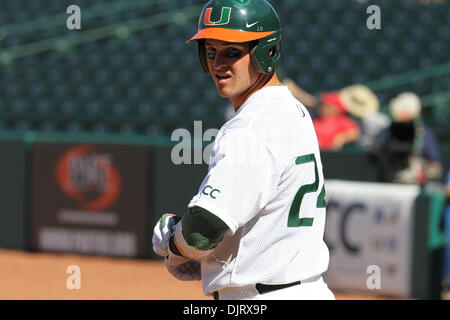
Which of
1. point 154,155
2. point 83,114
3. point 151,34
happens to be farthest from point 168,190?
point 151,34

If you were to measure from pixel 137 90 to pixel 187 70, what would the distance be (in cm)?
100

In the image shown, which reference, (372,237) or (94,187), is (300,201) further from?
(94,187)

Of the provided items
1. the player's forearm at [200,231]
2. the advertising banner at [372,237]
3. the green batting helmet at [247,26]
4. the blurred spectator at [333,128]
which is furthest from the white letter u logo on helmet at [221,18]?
the blurred spectator at [333,128]

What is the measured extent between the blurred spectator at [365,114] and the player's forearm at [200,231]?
6736 mm

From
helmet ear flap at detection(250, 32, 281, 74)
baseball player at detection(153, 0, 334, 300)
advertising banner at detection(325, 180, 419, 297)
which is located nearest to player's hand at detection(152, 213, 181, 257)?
Result: baseball player at detection(153, 0, 334, 300)

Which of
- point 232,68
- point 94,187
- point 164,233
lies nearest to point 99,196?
point 94,187

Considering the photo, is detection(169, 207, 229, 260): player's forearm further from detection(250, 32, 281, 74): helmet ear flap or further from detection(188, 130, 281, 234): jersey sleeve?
detection(250, 32, 281, 74): helmet ear flap

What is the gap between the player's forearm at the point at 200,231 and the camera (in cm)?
267

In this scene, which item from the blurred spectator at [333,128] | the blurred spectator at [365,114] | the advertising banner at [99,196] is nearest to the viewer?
the blurred spectator at [365,114]

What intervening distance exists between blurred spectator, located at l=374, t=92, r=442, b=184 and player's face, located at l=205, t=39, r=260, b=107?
246 inches

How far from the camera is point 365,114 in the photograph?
32.8ft

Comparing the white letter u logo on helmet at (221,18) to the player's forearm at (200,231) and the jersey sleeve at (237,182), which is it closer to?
the jersey sleeve at (237,182)

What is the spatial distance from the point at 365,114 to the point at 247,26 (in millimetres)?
7284

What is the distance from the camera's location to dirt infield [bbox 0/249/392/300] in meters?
8.47
